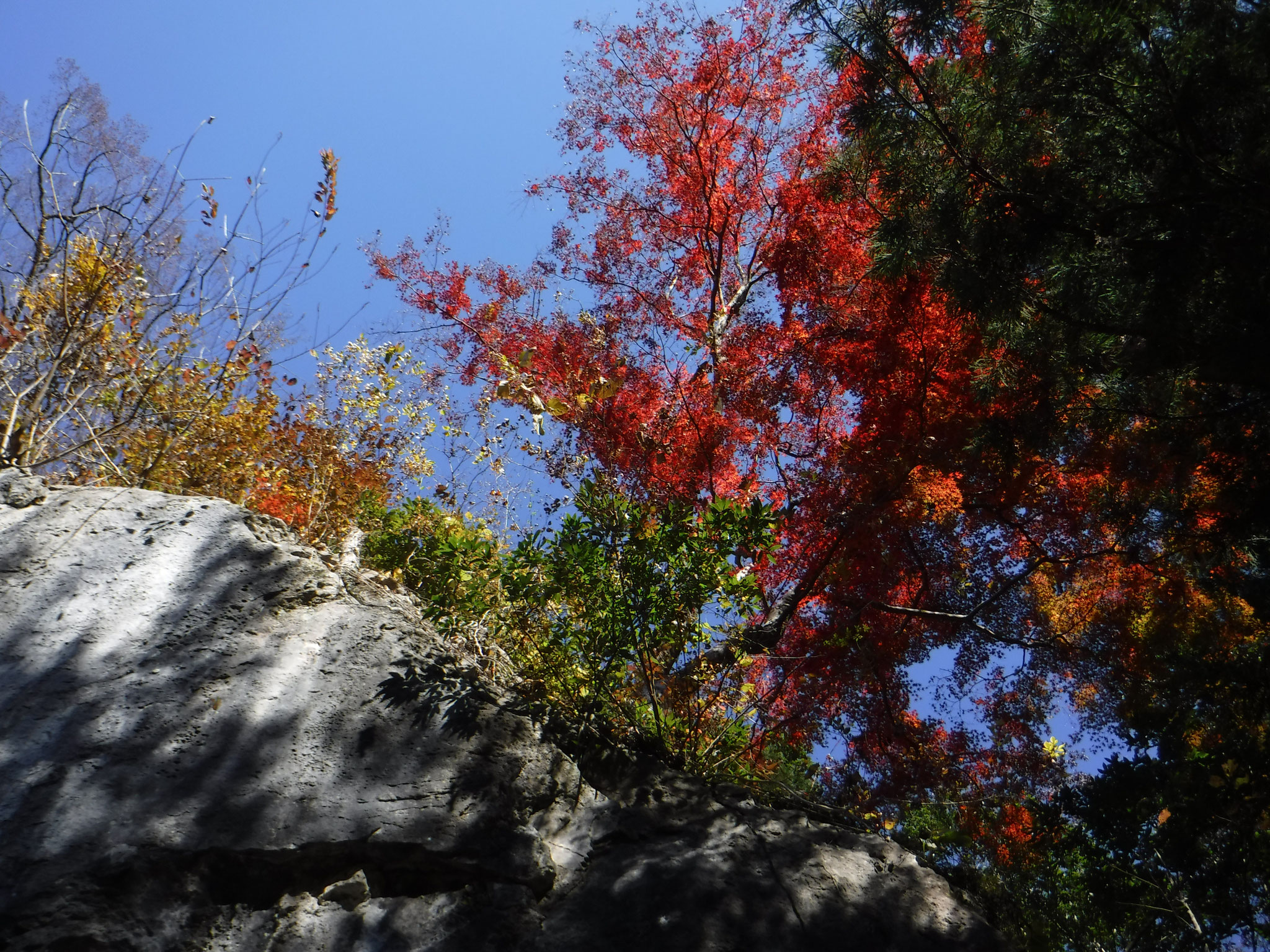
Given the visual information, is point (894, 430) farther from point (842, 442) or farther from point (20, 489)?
point (20, 489)

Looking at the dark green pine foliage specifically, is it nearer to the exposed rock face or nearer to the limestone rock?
the exposed rock face

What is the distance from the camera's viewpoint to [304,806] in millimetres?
2971

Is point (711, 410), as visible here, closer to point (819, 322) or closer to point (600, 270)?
point (819, 322)

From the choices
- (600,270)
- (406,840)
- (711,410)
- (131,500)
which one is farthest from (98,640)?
(600,270)

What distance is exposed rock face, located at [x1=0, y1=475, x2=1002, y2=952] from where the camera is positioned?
2.74 metres

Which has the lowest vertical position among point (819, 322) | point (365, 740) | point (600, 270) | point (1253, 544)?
point (365, 740)

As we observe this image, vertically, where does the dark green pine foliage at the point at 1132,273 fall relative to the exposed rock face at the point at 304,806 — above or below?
above

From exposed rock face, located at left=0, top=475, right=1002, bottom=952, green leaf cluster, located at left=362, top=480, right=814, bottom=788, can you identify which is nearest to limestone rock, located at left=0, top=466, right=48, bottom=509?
exposed rock face, located at left=0, top=475, right=1002, bottom=952

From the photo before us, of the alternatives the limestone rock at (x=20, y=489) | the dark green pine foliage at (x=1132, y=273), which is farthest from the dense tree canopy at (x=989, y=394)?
the limestone rock at (x=20, y=489)

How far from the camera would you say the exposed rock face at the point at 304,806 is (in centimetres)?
274

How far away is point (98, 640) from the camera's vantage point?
11.0 feet

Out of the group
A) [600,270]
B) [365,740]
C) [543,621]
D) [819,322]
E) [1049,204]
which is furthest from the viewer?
[600,270]

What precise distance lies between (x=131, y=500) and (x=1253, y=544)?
6100mm

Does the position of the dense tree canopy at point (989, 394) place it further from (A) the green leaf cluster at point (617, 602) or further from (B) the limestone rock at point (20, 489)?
(B) the limestone rock at point (20, 489)
